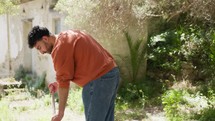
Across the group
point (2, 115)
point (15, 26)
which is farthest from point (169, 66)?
point (15, 26)

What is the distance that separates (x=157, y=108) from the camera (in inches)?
253

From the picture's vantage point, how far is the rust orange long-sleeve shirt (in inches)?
113

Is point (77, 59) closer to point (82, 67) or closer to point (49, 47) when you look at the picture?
point (82, 67)

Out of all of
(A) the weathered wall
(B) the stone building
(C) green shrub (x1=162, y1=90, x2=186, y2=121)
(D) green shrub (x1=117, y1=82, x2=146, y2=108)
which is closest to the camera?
(C) green shrub (x1=162, y1=90, x2=186, y2=121)

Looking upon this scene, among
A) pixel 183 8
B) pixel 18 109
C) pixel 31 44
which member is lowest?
pixel 18 109

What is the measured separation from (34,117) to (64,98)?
139 inches

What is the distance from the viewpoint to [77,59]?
2953 mm

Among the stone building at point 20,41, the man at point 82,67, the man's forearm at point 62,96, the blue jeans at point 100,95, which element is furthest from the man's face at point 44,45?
the stone building at point 20,41

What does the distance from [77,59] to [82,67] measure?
89 millimetres

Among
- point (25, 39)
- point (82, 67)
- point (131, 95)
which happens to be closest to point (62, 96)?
point (82, 67)

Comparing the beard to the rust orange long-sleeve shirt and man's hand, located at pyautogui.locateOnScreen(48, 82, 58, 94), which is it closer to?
the rust orange long-sleeve shirt

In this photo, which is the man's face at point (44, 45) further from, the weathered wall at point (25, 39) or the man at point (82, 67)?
the weathered wall at point (25, 39)

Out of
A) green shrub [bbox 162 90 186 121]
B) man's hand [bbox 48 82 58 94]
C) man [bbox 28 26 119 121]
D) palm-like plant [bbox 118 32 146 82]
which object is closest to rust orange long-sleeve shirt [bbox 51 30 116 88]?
man [bbox 28 26 119 121]

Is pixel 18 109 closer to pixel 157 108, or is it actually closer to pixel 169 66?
pixel 157 108
